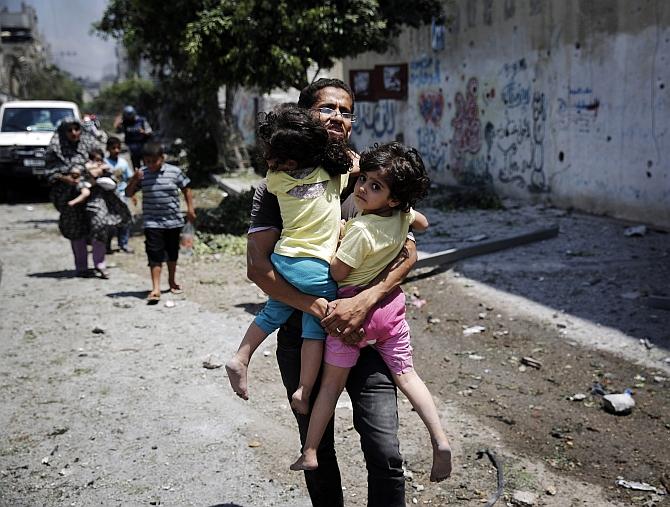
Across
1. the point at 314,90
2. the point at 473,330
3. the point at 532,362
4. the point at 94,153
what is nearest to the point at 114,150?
the point at 94,153

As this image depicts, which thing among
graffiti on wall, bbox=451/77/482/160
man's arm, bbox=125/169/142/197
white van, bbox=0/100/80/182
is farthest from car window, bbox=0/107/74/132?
man's arm, bbox=125/169/142/197

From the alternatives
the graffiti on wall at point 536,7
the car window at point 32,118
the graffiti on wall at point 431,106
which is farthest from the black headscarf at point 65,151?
the car window at point 32,118

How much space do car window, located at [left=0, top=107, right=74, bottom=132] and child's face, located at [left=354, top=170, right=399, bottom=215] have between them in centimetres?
1505

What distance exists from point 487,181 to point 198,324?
8.07 m

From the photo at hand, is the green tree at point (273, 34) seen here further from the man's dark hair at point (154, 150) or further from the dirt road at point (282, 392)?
the dirt road at point (282, 392)

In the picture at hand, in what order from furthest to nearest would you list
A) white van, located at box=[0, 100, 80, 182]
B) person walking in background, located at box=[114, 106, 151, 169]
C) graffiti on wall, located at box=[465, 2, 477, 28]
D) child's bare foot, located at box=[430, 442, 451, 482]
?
white van, located at box=[0, 100, 80, 182] < person walking in background, located at box=[114, 106, 151, 169] < graffiti on wall, located at box=[465, 2, 477, 28] < child's bare foot, located at box=[430, 442, 451, 482]

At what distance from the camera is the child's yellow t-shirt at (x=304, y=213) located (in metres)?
2.36

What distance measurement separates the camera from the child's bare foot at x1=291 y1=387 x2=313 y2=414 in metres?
2.43

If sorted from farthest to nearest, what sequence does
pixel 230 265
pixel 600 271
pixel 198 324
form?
pixel 230 265 < pixel 600 271 < pixel 198 324

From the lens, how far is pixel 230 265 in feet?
27.7

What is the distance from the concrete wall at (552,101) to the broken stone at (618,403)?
539cm

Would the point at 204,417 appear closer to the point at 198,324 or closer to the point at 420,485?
the point at 420,485

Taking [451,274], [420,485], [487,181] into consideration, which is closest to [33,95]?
[487,181]

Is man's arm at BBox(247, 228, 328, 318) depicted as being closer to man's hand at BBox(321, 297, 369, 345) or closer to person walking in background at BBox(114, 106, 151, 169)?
man's hand at BBox(321, 297, 369, 345)
